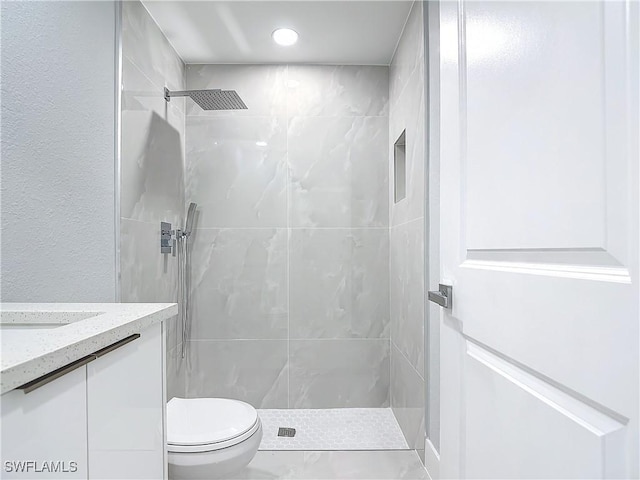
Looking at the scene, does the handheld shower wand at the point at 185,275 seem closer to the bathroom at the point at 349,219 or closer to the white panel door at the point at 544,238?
the bathroom at the point at 349,219

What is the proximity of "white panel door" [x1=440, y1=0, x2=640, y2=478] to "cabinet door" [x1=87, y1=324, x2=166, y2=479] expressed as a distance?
75 centimetres

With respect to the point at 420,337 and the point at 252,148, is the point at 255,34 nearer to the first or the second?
the point at 252,148

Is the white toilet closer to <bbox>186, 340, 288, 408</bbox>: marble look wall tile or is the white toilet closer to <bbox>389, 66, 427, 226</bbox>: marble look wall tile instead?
<bbox>186, 340, 288, 408</bbox>: marble look wall tile

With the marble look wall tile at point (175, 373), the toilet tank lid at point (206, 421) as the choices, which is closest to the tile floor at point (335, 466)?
the toilet tank lid at point (206, 421)

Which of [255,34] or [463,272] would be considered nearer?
[463,272]

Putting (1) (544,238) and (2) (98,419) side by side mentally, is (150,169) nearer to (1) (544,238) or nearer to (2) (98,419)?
(2) (98,419)

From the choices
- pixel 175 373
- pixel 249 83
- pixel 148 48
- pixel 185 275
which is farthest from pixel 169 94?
pixel 175 373

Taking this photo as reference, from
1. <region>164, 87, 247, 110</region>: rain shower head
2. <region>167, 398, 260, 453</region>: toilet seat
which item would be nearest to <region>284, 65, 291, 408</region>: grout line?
<region>164, 87, 247, 110</region>: rain shower head

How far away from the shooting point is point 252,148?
257 centimetres

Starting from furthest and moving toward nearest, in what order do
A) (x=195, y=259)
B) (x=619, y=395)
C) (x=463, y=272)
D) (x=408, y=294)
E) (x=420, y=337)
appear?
(x=195, y=259) < (x=408, y=294) < (x=420, y=337) < (x=463, y=272) < (x=619, y=395)

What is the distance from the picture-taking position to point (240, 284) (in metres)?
2.57

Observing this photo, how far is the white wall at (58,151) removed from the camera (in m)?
1.17

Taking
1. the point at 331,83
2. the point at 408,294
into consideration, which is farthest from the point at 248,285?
the point at 331,83

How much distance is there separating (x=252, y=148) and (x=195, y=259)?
0.80 metres
